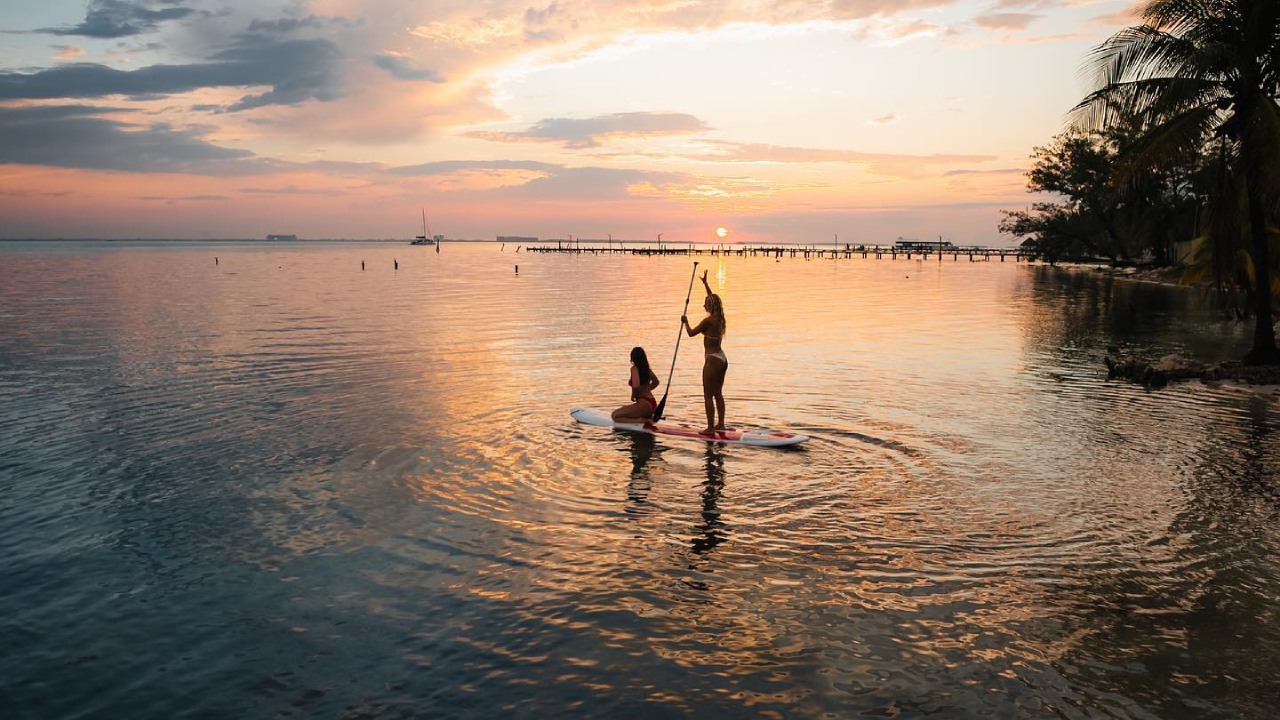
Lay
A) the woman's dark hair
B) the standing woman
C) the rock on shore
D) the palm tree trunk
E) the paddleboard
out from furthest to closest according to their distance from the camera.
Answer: the rock on shore
the palm tree trunk
the woman's dark hair
the standing woman
the paddleboard

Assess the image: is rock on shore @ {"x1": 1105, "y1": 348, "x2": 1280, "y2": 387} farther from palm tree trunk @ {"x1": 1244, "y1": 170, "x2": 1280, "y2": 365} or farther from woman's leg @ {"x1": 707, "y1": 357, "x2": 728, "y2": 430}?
woman's leg @ {"x1": 707, "y1": 357, "x2": 728, "y2": 430}

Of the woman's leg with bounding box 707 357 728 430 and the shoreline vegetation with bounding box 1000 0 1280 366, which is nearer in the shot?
the woman's leg with bounding box 707 357 728 430

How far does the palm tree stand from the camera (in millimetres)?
18734

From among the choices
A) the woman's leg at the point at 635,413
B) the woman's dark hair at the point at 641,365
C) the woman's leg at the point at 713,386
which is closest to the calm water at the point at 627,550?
the woman's leg at the point at 635,413

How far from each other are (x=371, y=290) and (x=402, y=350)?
37750 millimetres

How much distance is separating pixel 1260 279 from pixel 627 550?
68.4ft

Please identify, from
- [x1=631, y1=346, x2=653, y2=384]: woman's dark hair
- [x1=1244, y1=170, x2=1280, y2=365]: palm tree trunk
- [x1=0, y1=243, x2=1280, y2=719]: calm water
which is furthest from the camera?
[x1=1244, y1=170, x2=1280, y2=365]: palm tree trunk

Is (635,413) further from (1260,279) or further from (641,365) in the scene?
(1260,279)

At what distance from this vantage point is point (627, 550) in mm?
9398

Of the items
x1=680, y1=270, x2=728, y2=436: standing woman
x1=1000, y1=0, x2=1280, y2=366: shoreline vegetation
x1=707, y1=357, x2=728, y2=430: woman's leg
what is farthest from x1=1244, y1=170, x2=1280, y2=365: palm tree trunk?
x1=707, y1=357, x2=728, y2=430: woman's leg

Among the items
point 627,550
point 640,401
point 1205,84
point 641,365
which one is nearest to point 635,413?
point 640,401

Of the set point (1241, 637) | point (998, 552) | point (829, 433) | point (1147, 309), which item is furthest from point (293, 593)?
point (1147, 309)

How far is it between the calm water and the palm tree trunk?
12.5 feet

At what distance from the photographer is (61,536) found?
9.91m
